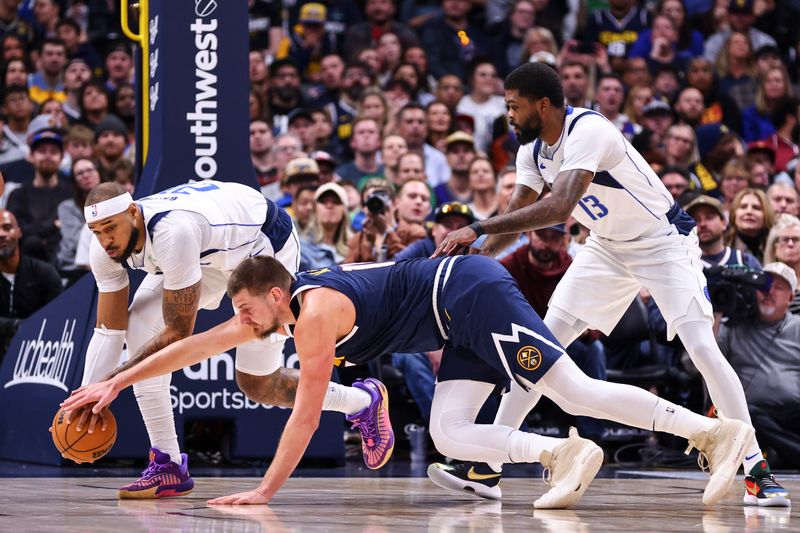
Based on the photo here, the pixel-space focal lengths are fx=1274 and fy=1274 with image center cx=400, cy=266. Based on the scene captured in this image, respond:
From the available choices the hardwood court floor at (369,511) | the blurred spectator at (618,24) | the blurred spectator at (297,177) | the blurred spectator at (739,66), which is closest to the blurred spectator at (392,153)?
the blurred spectator at (297,177)

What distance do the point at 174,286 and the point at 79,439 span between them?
82 centimetres

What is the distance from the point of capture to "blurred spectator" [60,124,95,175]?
12.1 meters

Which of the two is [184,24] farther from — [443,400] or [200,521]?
[200,521]

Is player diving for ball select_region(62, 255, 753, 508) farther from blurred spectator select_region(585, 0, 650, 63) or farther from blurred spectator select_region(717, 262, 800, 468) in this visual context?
blurred spectator select_region(585, 0, 650, 63)

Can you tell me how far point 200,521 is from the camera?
16.0 ft

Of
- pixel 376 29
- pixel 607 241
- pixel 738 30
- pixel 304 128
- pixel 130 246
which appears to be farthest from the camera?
pixel 738 30

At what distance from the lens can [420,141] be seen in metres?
12.6

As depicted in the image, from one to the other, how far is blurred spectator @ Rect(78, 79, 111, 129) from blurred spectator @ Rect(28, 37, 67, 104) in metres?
0.78

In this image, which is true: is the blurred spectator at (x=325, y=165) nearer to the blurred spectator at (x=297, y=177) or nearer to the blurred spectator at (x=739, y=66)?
the blurred spectator at (x=297, y=177)

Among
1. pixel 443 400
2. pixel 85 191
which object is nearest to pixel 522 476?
pixel 443 400

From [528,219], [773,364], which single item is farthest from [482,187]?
[528,219]

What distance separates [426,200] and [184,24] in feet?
9.71

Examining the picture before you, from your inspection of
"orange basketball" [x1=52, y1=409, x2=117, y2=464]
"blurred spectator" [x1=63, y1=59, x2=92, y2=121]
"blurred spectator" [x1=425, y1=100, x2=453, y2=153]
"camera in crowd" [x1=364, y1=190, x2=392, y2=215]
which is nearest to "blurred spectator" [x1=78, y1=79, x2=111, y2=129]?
"blurred spectator" [x1=63, y1=59, x2=92, y2=121]

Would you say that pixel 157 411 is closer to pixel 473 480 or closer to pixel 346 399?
pixel 346 399
